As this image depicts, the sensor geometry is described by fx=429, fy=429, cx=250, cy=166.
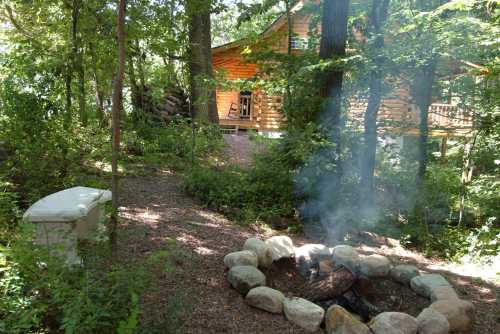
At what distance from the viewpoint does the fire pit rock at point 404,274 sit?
4.72 meters

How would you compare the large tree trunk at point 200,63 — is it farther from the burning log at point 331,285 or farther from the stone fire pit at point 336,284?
the burning log at point 331,285

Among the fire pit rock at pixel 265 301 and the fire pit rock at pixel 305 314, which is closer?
the fire pit rock at pixel 305 314

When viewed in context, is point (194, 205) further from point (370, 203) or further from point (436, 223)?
point (436, 223)

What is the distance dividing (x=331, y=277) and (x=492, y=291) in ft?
6.43

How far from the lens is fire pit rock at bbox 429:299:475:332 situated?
3.81m

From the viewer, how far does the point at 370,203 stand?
728 centimetres

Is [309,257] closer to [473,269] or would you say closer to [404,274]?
[404,274]

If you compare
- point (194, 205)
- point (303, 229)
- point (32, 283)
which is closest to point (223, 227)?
point (194, 205)

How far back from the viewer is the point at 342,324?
138 inches

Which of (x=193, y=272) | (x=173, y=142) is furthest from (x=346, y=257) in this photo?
(x=173, y=142)

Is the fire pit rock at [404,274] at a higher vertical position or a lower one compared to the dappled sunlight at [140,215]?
lower

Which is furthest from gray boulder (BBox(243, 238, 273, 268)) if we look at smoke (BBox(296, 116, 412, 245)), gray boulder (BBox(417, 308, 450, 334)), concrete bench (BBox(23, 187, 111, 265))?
smoke (BBox(296, 116, 412, 245))

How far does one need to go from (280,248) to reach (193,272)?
112 centimetres

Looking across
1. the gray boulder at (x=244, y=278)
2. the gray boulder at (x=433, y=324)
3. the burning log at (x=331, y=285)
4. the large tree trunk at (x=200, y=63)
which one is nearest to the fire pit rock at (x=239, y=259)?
the gray boulder at (x=244, y=278)
